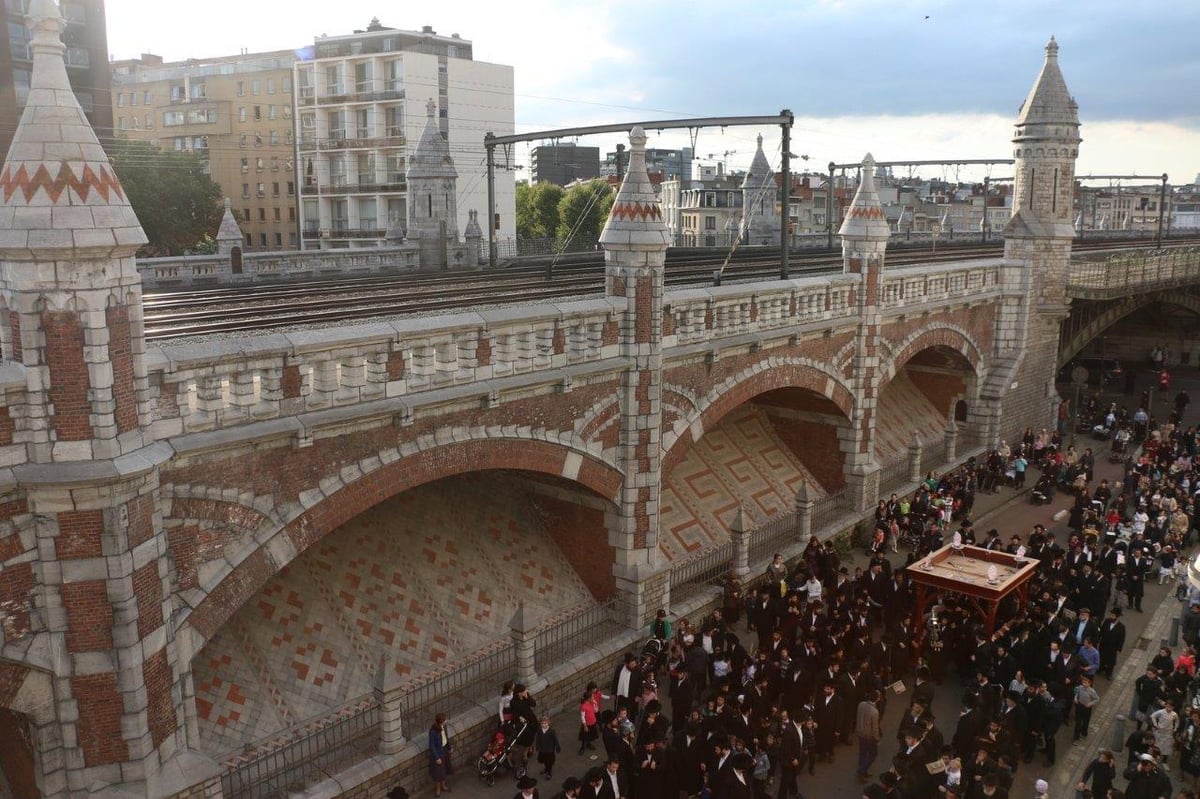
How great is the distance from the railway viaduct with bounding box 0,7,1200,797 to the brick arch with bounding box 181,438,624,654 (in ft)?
0.13

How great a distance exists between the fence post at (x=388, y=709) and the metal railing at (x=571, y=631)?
3.16 m

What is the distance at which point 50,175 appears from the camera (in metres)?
9.26

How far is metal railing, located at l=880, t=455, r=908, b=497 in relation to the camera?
2775 centimetres

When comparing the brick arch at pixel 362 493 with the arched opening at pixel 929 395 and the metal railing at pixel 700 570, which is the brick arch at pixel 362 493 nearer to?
the metal railing at pixel 700 570

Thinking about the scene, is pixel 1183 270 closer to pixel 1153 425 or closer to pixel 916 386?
pixel 1153 425

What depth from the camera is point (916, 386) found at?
113 ft

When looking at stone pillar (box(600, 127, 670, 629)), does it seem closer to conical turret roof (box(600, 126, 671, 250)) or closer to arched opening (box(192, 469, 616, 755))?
conical turret roof (box(600, 126, 671, 250))

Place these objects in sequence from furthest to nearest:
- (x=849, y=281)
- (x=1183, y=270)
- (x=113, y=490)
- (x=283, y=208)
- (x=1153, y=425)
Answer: (x=283, y=208), (x=1183, y=270), (x=1153, y=425), (x=849, y=281), (x=113, y=490)

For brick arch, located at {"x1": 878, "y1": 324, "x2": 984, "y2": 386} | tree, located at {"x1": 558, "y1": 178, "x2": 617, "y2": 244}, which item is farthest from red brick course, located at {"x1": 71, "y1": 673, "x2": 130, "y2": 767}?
tree, located at {"x1": 558, "y1": 178, "x2": 617, "y2": 244}

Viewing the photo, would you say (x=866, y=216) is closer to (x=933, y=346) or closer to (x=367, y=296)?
(x=933, y=346)

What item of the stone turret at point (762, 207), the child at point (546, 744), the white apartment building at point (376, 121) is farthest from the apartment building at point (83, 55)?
the child at point (546, 744)

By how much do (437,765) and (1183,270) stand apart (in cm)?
4305

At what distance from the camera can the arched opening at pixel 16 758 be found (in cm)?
1049

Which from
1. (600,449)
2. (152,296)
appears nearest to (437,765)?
(600,449)
